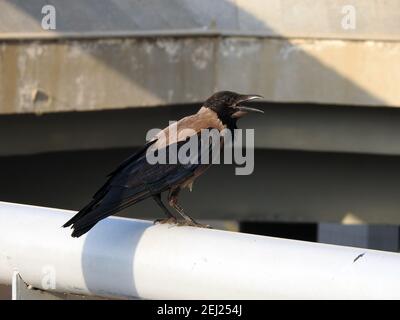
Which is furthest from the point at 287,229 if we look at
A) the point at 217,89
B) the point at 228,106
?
the point at 228,106

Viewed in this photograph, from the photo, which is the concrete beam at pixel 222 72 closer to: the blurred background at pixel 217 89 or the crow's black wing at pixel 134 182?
the blurred background at pixel 217 89

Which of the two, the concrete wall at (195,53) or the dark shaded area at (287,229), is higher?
the concrete wall at (195,53)

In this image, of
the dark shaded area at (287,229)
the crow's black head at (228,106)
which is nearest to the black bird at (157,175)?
the crow's black head at (228,106)

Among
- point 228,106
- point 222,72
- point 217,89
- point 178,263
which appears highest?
point 222,72

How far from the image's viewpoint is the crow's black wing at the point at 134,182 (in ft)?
13.8

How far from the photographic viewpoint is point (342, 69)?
12344mm

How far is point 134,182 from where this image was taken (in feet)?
15.4

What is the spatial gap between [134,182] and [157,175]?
0.21 m

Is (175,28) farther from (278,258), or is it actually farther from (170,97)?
(278,258)

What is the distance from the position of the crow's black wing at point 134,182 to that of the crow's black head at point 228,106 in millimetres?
465

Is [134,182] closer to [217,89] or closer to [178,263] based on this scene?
[178,263]
